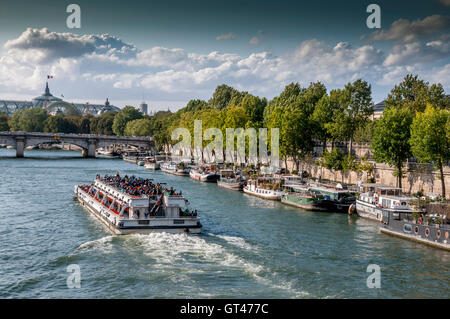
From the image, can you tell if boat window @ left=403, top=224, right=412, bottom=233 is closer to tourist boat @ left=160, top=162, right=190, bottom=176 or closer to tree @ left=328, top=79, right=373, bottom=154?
tree @ left=328, top=79, right=373, bottom=154

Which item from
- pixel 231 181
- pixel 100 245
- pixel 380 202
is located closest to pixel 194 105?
pixel 231 181

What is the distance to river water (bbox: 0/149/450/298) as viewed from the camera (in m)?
27.0

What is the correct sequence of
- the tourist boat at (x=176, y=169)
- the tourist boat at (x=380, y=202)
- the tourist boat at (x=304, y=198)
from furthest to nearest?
the tourist boat at (x=176, y=169)
the tourist boat at (x=304, y=198)
the tourist boat at (x=380, y=202)

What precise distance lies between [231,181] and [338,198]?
25.0 m

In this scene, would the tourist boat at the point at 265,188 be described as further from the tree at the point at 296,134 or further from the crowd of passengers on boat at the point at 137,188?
the crowd of passengers on boat at the point at 137,188

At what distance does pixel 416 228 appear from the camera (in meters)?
39.9

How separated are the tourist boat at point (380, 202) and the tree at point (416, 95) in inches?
1006

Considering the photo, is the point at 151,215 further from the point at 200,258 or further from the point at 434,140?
the point at 434,140

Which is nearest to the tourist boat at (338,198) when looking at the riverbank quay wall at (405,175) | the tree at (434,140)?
the tree at (434,140)

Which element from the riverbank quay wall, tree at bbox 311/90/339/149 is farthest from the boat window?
tree at bbox 311/90/339/149

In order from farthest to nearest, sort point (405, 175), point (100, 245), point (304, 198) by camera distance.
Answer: point (405, 175), point (304, 198), point (100, 245)

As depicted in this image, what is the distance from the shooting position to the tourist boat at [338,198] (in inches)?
2192

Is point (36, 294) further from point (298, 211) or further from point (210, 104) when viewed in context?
point (210, 104)

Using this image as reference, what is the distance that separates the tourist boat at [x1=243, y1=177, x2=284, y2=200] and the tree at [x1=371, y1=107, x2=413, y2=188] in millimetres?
13499
